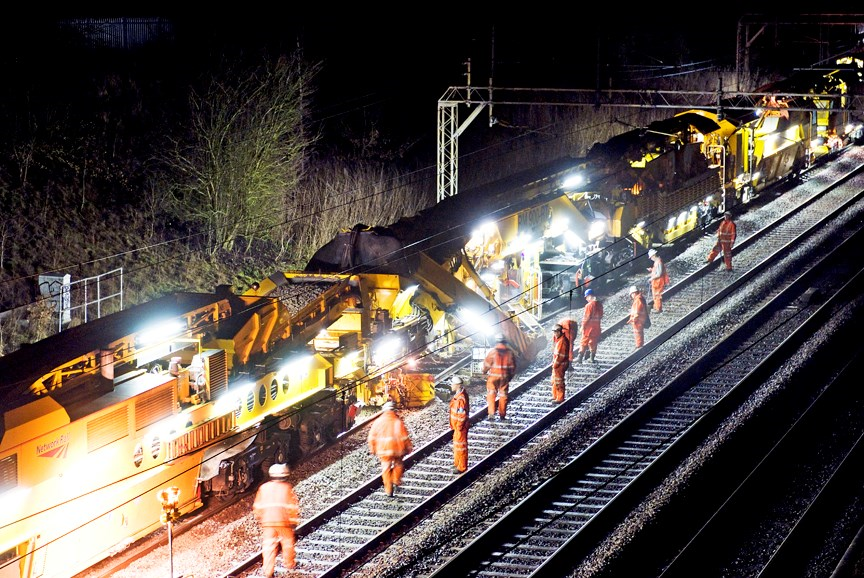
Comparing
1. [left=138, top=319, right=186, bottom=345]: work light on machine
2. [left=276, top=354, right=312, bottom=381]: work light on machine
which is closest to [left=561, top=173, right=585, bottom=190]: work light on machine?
[left=276, top=354, right=312, bottom=381]: work light on machine

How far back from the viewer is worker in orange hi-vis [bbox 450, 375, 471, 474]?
1578 centimetres

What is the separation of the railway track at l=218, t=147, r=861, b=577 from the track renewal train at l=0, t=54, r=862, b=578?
1.27 metres

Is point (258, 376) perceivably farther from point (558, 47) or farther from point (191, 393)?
point (558, 47)

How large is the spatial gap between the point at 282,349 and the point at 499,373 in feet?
11.0

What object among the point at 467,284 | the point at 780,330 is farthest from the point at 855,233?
the point at 467,284

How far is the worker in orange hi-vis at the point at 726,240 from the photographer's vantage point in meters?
26.0

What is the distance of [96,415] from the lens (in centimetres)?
1277

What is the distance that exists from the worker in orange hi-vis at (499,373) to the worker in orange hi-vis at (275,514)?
5479 millimetres

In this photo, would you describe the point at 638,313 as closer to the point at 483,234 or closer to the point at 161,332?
the point at 483,234

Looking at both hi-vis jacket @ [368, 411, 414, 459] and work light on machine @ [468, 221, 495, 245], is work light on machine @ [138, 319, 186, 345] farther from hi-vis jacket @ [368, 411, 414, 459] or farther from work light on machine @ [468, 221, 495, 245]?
work light on machine @ [468, 221, 495, 245]

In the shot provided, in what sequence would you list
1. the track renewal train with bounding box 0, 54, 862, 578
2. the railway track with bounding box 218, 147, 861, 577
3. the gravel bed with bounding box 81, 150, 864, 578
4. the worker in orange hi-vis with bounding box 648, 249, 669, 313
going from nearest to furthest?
the track renewal train with bounding box 0, 54, 862, 578, the gravel bed with bounding box 81, 150, 864, 578, the railway track with bounding box 218, 147, 861, 577, the worker in orange hi-vis with bounding box 648, 249, 669, 313

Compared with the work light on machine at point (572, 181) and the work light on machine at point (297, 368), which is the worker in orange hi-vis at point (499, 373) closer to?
the work light on machine at point (297, 368)

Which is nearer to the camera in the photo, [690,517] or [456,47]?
[690,517]

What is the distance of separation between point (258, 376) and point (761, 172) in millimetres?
21518
